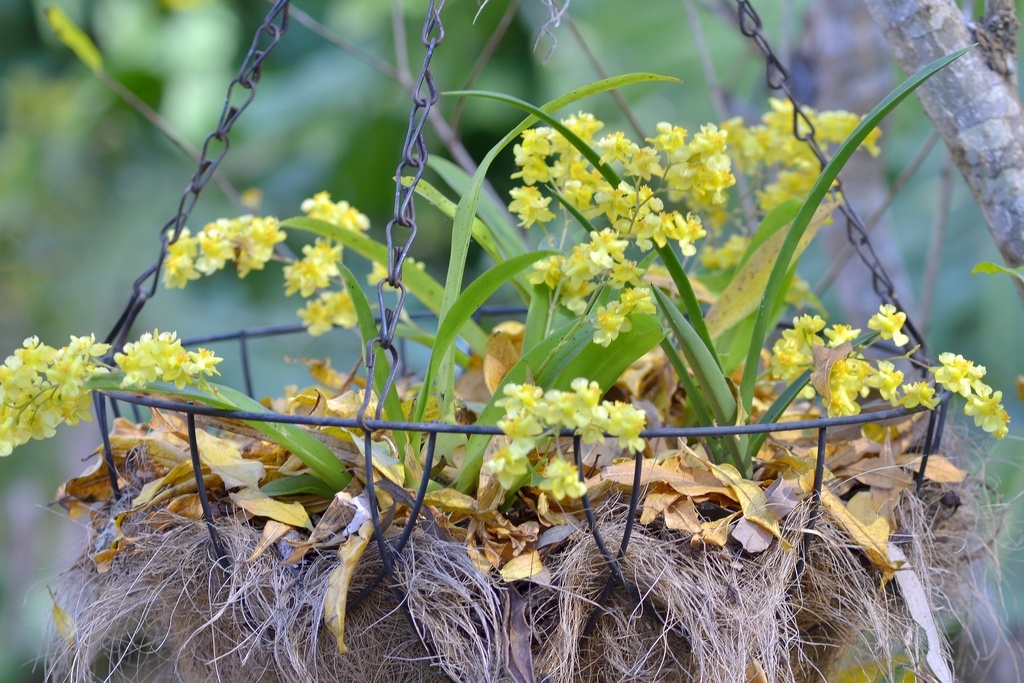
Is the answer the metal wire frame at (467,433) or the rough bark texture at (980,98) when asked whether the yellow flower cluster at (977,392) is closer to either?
the metal wire frame at (467,433)

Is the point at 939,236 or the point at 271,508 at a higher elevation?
the point at 271,508

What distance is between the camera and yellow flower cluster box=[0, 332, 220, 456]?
0.56 meters

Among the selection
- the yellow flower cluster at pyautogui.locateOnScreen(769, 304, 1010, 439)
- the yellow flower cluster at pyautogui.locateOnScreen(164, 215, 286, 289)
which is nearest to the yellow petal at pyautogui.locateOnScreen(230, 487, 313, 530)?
the yellow flower cluster at pyautogui.locateOnScreen(164, 215, 286, 289)

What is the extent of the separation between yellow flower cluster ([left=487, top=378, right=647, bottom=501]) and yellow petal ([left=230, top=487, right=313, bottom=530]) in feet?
0.65

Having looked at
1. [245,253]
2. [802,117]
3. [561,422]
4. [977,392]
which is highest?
[245,253]

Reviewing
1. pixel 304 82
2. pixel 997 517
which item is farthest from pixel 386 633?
pixel 304 82

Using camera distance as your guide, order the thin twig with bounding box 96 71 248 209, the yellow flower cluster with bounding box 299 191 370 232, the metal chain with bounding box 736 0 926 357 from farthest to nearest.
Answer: the thin twig with bounding box 96 71 248 209 < the yellow flower cluster with bounding box 299 191 370 232 < the metal chain with bounding box 736 0 926 357

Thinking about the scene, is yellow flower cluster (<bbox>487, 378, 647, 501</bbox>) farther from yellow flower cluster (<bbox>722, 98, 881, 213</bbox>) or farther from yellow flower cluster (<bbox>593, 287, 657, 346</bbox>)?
yellow flower cluster (<bbox>722, 98, 881, 213</bbox>)

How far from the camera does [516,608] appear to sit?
1.87 ft

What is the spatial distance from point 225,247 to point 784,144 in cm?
62

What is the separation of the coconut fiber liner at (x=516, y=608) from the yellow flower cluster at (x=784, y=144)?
0.42 metres

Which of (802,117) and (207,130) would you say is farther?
(207,130)

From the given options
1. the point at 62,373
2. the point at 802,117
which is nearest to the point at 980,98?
the point at 802,117

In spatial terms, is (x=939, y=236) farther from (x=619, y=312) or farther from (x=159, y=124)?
(x=159, y=124)
